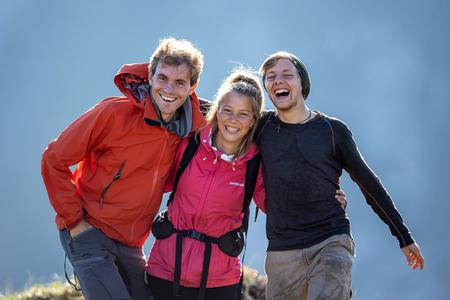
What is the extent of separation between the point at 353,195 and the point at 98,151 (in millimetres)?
184809

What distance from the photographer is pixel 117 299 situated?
22.7ft

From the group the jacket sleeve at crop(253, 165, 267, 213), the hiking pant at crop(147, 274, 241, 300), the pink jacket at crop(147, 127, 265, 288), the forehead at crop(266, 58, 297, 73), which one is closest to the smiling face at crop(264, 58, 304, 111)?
the forehead at crop(266, 58, 297, 73)

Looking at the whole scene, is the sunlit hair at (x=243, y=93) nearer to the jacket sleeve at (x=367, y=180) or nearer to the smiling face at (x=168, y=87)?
the smiling face at (x=168, y=87)

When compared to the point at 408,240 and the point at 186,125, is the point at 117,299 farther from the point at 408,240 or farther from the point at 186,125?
the point at 408,240

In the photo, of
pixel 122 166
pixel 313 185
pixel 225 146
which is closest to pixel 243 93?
pixel 225 146

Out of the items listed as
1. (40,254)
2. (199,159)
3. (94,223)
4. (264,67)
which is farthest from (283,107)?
(40,254)

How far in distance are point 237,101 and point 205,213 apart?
1396 mm

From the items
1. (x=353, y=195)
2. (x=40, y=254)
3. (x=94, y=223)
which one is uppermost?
(x=94, y=223)

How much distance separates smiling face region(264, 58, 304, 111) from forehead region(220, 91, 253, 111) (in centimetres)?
32

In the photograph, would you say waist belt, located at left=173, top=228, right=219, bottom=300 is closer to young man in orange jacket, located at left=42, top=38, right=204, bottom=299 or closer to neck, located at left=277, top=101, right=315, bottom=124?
young man in orange jacket, located at left=42, top=38, right=204, bottom=299

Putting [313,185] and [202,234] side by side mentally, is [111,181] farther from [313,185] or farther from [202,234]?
[313,185]

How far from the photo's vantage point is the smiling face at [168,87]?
24.6 ft

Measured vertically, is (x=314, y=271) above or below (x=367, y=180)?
below

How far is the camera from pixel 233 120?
7.59 m
